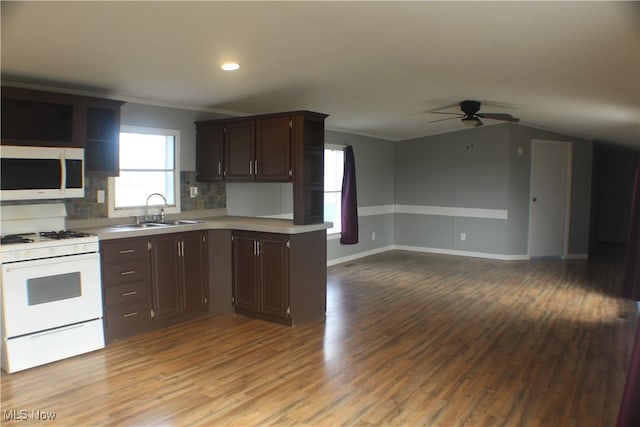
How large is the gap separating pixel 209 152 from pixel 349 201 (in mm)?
2893

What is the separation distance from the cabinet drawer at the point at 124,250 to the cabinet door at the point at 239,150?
4.18ft

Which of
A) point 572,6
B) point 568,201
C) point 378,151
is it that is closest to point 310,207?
point 572,6

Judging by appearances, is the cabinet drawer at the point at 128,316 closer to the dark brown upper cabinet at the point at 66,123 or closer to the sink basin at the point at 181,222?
the sink basin at the point at 181,222

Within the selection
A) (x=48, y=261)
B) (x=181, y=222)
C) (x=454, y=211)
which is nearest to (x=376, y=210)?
(x=454, y=211)

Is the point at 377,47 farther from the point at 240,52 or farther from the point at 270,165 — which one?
the point at 270,165

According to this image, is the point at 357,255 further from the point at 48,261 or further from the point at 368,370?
the point at 48,261

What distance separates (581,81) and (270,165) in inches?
112

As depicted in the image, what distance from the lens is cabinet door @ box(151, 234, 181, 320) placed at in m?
4.17

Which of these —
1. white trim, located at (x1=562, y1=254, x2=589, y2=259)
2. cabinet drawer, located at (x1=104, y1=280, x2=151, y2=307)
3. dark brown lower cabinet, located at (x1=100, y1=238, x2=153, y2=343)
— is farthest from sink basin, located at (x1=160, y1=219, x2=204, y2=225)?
white trim, located at (x1=562, y1=254, x2=589, y2=259)

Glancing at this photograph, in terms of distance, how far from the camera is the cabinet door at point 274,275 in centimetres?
434

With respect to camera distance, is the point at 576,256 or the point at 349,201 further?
the point at 576,256

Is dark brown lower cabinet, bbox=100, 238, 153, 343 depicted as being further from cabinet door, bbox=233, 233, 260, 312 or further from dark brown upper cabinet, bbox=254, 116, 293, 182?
dark brown upper cabinet, bbox=254, 116, 293, 182

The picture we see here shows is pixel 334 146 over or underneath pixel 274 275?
over

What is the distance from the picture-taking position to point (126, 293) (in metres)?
3.95
